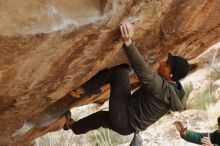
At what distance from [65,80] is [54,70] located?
0.40m

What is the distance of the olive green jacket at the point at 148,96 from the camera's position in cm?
409

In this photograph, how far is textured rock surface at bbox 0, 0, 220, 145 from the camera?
3.29 m

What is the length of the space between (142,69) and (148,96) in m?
0.49

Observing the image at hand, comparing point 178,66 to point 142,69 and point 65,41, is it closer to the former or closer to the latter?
point 142,69

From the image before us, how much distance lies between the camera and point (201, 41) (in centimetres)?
583

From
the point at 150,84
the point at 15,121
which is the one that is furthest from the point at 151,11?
the point at 15,121

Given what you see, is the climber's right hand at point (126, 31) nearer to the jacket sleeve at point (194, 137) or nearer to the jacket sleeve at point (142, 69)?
the jacket sleeve at point (142, 69)

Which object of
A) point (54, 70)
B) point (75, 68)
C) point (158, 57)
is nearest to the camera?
point (54, 70)

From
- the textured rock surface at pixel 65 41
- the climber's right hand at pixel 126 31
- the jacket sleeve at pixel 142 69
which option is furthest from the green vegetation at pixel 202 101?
the climber's right hand at pixel 126 31

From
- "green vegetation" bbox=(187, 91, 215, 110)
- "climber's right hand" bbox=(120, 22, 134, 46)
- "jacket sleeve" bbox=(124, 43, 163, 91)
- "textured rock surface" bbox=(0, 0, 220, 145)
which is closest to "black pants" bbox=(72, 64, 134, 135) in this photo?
"textured rock surface" bbox=(0, 0, 220, 145)

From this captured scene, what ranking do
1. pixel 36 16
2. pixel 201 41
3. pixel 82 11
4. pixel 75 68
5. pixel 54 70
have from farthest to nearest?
pixel 201 41
pixel 75 68
pixel 54 70
pixel 82 11
pixel 36 16

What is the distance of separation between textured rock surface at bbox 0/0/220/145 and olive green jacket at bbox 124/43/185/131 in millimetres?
291

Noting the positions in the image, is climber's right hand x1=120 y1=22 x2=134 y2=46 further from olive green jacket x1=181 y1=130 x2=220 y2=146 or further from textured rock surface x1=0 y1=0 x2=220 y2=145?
olive green jacket x1=181 y1=130 x2=220 y2=146

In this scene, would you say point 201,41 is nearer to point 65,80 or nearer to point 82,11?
point 65,80
